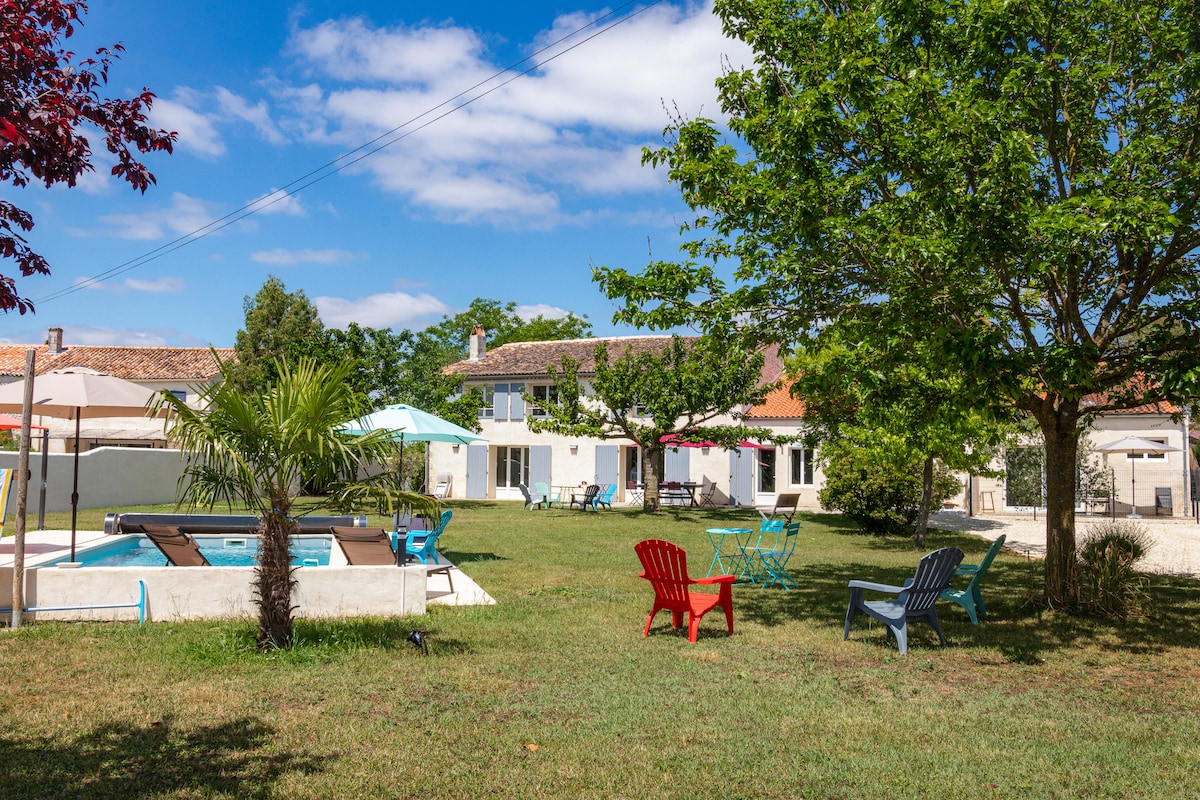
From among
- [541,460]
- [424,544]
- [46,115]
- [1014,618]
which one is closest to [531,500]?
[541,460]

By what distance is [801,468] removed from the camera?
30203 mm

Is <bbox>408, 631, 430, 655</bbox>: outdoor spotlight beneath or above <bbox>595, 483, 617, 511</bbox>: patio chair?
beneath

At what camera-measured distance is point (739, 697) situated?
601 cm

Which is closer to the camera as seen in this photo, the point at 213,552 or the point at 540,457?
the point at 213,552

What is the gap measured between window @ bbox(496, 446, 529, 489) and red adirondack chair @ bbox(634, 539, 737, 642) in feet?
80.7

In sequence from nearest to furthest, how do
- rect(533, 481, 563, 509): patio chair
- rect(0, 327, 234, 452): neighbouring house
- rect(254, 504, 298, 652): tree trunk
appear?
1. rect(254, 504, 298, 652): tree trunk
2. rect(533, 481, 563, 509): patio chair
3. rect(0, 327, 234, 452): neighbouring house

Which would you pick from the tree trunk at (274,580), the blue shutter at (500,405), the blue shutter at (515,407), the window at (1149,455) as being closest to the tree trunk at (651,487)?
the blue shutter at (515,407)

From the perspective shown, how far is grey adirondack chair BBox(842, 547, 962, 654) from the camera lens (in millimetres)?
7574

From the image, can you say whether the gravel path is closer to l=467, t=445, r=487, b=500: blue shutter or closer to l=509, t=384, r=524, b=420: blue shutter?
l=509, t=384, r=524, b=420: blue shutter

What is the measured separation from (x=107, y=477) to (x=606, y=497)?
14.7 meters

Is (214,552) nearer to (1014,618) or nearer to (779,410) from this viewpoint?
(1014,618)

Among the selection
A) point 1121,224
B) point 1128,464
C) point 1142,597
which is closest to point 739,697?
point 1121,224

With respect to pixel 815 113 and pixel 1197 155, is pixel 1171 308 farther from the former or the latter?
pixel 815 113

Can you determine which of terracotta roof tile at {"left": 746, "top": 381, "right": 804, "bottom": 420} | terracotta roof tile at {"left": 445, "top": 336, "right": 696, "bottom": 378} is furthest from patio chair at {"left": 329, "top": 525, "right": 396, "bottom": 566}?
terracotta roof tile at {"left": 445, "top": 336, "right": 696, "bottom": 378}
